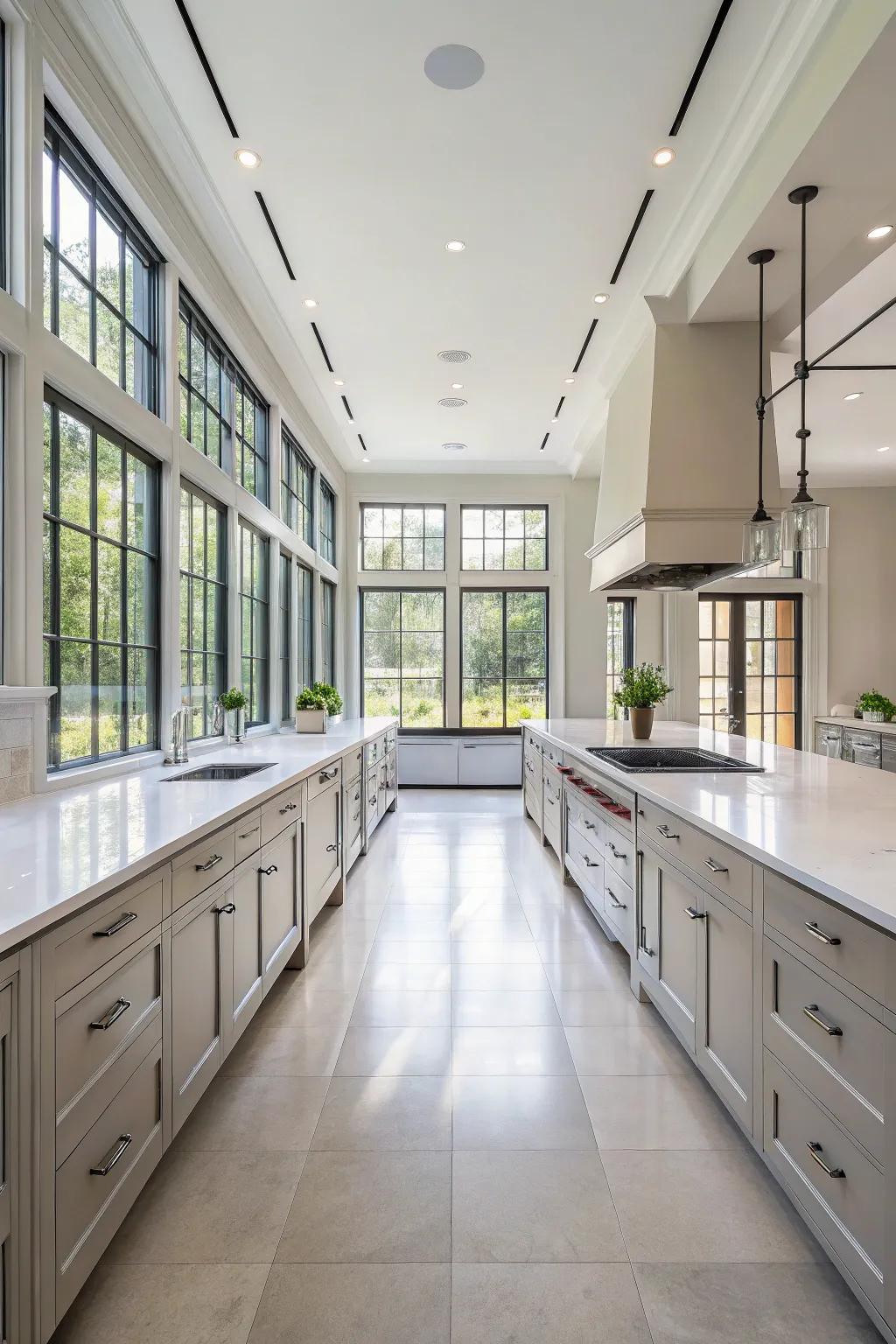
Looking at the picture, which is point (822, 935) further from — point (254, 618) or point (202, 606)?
point (254, 618)

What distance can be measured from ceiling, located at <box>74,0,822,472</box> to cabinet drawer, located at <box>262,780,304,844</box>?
2.84m

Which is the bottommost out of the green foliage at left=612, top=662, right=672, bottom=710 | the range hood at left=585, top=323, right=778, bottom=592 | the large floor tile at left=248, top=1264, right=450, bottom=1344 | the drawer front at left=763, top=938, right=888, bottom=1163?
the large floor tile at left=248, top=1264, right=450, bottom=1344

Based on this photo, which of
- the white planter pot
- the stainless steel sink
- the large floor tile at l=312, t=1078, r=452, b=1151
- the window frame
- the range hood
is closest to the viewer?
the large floor tile at l=312, t=1078, r=452, b=1151

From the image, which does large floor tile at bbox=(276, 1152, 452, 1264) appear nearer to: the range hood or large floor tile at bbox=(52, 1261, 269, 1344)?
large floor tile at bbox=(52, 1261, 269, 1344)

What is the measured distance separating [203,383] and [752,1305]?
175 inches

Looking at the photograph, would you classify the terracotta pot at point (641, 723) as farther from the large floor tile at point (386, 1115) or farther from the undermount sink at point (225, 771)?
the large floor tile at point (386, 1115)

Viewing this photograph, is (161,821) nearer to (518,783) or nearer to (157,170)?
(157,170)

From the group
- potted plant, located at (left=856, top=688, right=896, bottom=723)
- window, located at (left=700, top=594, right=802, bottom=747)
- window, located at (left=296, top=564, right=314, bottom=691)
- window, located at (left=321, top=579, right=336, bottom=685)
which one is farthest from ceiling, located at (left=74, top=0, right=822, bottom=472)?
potted plant, located at (left=856, top=688, right=896, bottom=723)

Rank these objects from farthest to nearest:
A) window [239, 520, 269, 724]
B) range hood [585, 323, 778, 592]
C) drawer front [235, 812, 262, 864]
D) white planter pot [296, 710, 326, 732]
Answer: white planter pot [296, 710, 326, 732] < window [239, 520, 269, 724] < range hood [585, 323, 778, 592] < drawer front [235, 812, 262, 864]

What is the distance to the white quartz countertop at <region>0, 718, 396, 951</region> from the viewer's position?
1.24m

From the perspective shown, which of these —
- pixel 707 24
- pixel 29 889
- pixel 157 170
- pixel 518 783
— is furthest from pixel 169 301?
pixel 518 783

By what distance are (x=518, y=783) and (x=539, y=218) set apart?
6017mm

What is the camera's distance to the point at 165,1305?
1.44 metres

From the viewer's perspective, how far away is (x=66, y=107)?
252 centimetres
